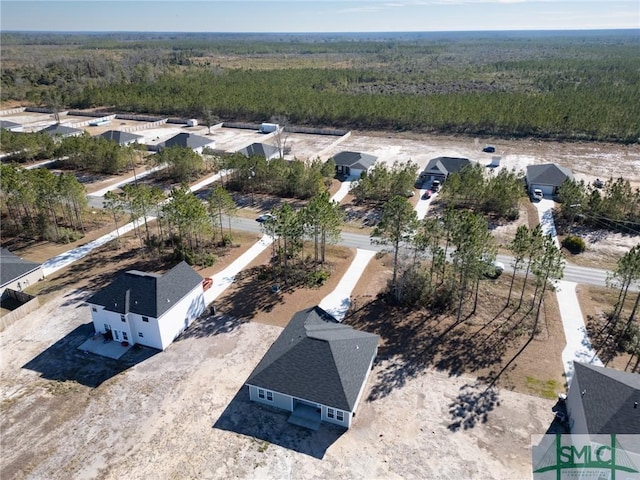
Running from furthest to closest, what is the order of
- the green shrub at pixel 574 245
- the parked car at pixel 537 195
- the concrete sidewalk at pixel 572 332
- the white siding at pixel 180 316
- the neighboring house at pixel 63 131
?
the neighboring house at pixel 63 131 < the parked car at pixel 537 195 < the green shrub at pixel 574 245 < the white siding at pixel 180 316 < the concrete sidewalk at pixel 572 332

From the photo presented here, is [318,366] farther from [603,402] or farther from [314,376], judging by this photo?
[603,402]

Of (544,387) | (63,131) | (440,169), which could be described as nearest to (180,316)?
(544,387)

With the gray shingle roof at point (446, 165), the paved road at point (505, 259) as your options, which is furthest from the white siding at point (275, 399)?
the gray shingle roof at point (446, 165)

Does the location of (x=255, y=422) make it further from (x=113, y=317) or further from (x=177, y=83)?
(x=177, y=83)

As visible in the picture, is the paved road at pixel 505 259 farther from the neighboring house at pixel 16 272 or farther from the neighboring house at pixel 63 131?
the neighboring house at pixel 63 131

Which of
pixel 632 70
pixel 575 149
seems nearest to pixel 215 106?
pixel 575 149

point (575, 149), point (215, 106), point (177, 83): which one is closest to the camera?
point (575, 149)
